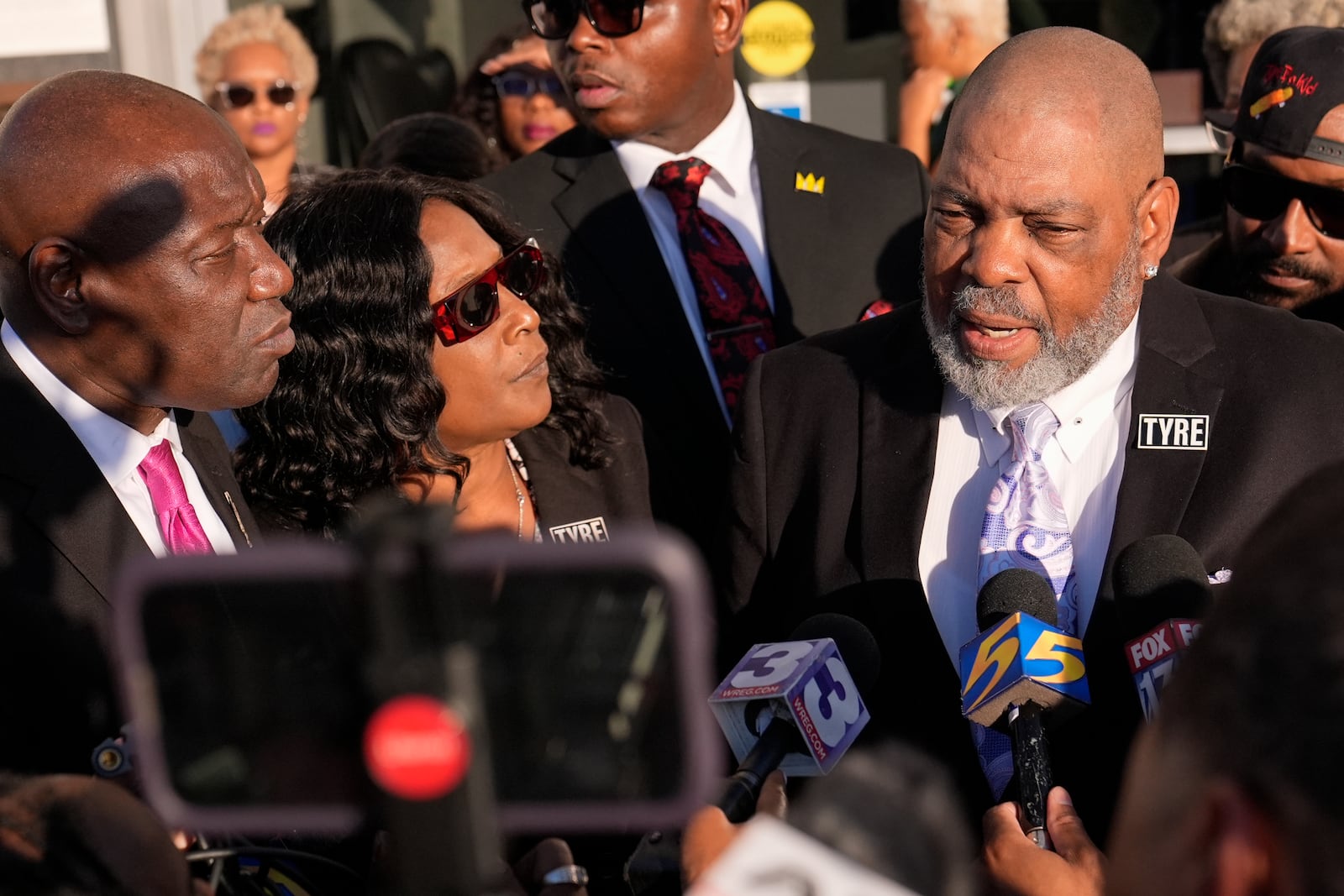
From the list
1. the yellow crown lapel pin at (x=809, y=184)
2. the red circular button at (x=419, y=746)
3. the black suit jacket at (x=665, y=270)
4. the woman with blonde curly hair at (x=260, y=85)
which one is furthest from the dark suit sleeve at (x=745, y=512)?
the woman with blonde curly hair at (x=260, y=85)

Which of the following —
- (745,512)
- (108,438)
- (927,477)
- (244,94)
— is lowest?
(745,512)

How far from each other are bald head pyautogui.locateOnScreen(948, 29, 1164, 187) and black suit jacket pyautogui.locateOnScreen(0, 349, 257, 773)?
5.84ft

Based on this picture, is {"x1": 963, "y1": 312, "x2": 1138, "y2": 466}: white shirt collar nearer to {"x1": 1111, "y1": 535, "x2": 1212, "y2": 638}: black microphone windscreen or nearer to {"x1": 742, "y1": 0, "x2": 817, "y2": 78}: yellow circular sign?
{"x1": 1111, "y1": 535, "x2": 1212, "y2": 638}: black microphone windscreen

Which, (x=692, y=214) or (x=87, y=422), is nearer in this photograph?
(x=87, y=422)

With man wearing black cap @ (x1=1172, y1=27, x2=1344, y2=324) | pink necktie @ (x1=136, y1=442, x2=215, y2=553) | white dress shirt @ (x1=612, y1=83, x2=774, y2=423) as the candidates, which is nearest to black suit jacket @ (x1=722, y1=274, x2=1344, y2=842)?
man wearing black cap @ (x1=1172, y1=27, x2=1344, y2=324)

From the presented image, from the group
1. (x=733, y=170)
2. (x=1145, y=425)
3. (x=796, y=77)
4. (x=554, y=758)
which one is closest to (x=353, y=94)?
(x=796, y=77)

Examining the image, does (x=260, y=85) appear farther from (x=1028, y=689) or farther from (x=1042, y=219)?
(x=1028, y=689)

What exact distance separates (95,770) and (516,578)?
3.73 ft

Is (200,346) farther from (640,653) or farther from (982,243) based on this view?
(640,653)

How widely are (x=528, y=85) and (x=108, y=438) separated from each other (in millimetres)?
3387

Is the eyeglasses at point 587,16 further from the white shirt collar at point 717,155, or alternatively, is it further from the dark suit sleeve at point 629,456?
the dark suit sleeve at point 629,456

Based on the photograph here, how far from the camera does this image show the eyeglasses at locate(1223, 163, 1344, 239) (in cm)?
360

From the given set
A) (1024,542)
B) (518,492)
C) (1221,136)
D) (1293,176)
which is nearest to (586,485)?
(518,492)

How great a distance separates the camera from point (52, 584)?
2.49m
